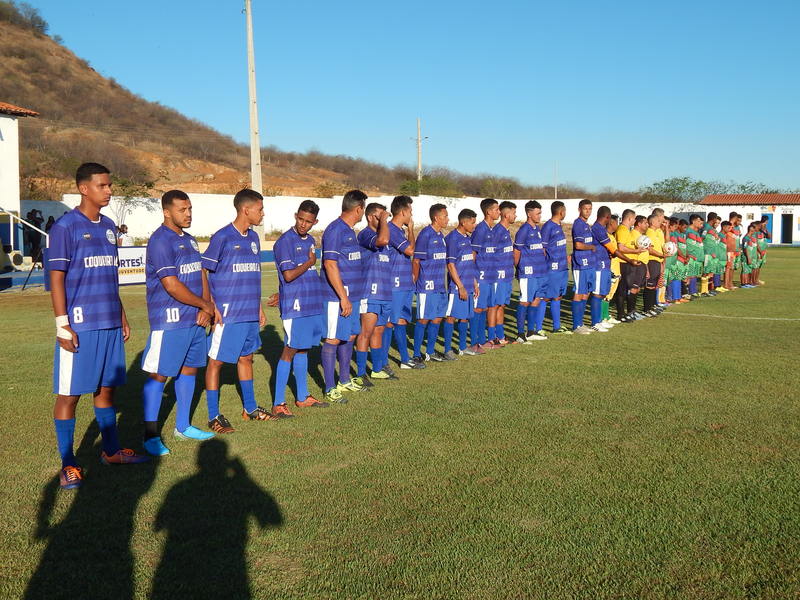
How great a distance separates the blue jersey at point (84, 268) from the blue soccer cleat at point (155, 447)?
960 mm

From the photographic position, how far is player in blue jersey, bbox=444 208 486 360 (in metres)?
8.47

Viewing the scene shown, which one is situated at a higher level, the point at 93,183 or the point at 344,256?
the point at 93,183

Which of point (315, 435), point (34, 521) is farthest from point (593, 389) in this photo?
point (34, 521)

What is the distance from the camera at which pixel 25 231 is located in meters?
25.0

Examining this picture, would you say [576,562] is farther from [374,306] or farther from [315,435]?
[374,306]

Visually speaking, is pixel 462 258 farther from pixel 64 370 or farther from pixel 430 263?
pixel 64 370

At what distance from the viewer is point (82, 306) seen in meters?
4.37

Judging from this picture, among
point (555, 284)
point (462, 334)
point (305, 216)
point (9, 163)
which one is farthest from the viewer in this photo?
point (9, 163)

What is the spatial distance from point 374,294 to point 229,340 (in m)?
1.96

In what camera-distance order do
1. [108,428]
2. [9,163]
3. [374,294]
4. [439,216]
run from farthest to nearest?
[9,163] → [439,216] → [374,294] → [108,428]

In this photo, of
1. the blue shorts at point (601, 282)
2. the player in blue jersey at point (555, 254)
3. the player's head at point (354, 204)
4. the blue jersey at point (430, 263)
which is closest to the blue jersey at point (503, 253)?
the player in blue jersey at point (555, 254)

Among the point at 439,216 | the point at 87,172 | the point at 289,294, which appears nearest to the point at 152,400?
the point at 289,294

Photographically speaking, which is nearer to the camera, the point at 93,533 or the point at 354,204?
the point at 93,533

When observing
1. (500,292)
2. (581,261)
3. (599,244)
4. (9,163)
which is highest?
(9,163)
